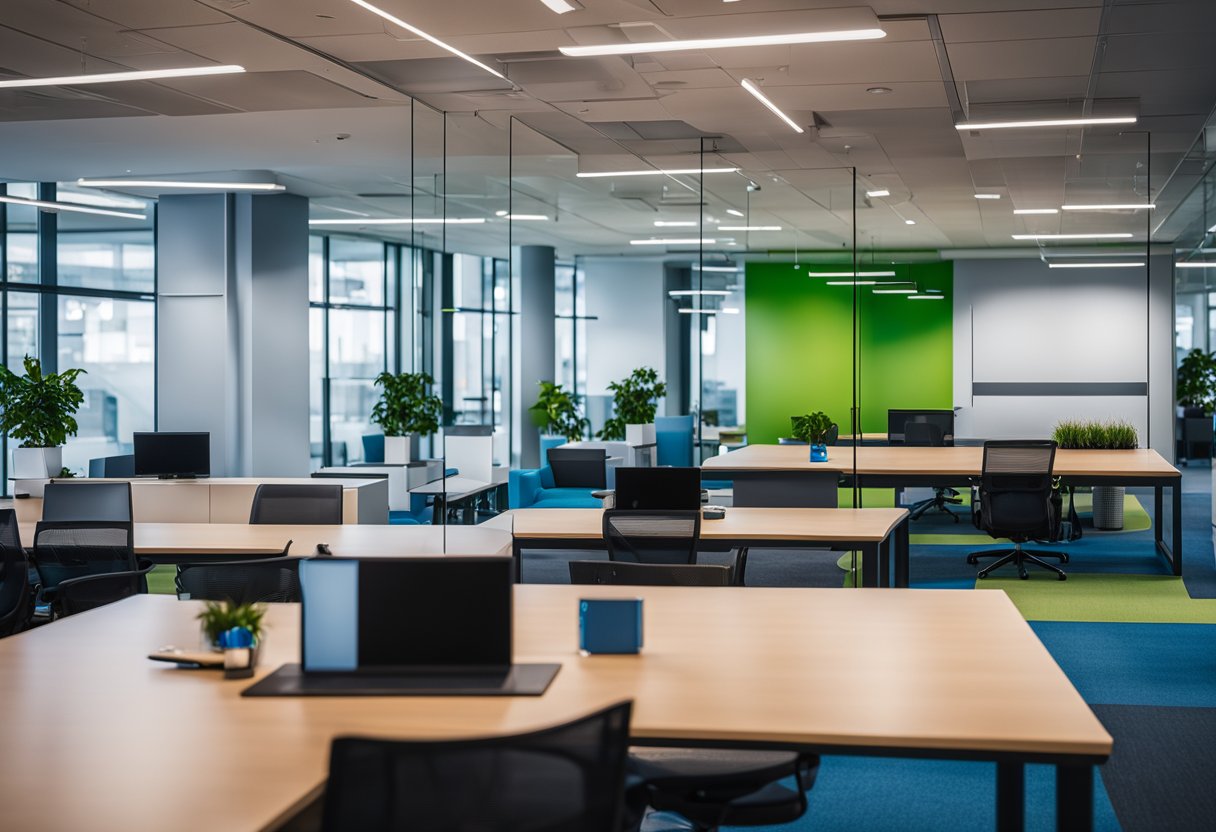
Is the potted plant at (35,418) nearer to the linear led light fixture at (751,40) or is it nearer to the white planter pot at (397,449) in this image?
the white planter pot at (397,449)

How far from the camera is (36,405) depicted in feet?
28.6

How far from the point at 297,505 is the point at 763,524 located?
2631 mm

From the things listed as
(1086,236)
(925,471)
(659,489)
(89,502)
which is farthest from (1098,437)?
(89,502)

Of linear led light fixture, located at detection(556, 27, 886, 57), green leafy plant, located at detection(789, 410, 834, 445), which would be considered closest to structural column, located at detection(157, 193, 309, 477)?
green leafy plant, located at detection(789, 410, 834, 445)

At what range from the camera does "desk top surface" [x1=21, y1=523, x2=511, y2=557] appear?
5.66 meters

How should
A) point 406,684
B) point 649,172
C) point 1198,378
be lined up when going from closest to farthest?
point 406,684, point 649,172, point 1198,378

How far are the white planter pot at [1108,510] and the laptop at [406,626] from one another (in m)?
9.60

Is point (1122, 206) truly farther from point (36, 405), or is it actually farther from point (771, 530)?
point (36, 405)

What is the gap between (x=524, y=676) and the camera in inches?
114

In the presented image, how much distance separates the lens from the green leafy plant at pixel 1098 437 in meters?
10.4

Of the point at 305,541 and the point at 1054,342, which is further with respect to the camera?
the point at 1054,342

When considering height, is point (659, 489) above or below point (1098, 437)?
below

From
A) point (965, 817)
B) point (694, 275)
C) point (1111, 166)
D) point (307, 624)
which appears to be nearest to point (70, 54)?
point (307, 624)

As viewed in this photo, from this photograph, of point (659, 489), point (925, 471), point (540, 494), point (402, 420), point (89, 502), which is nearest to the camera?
point (659, 489)
